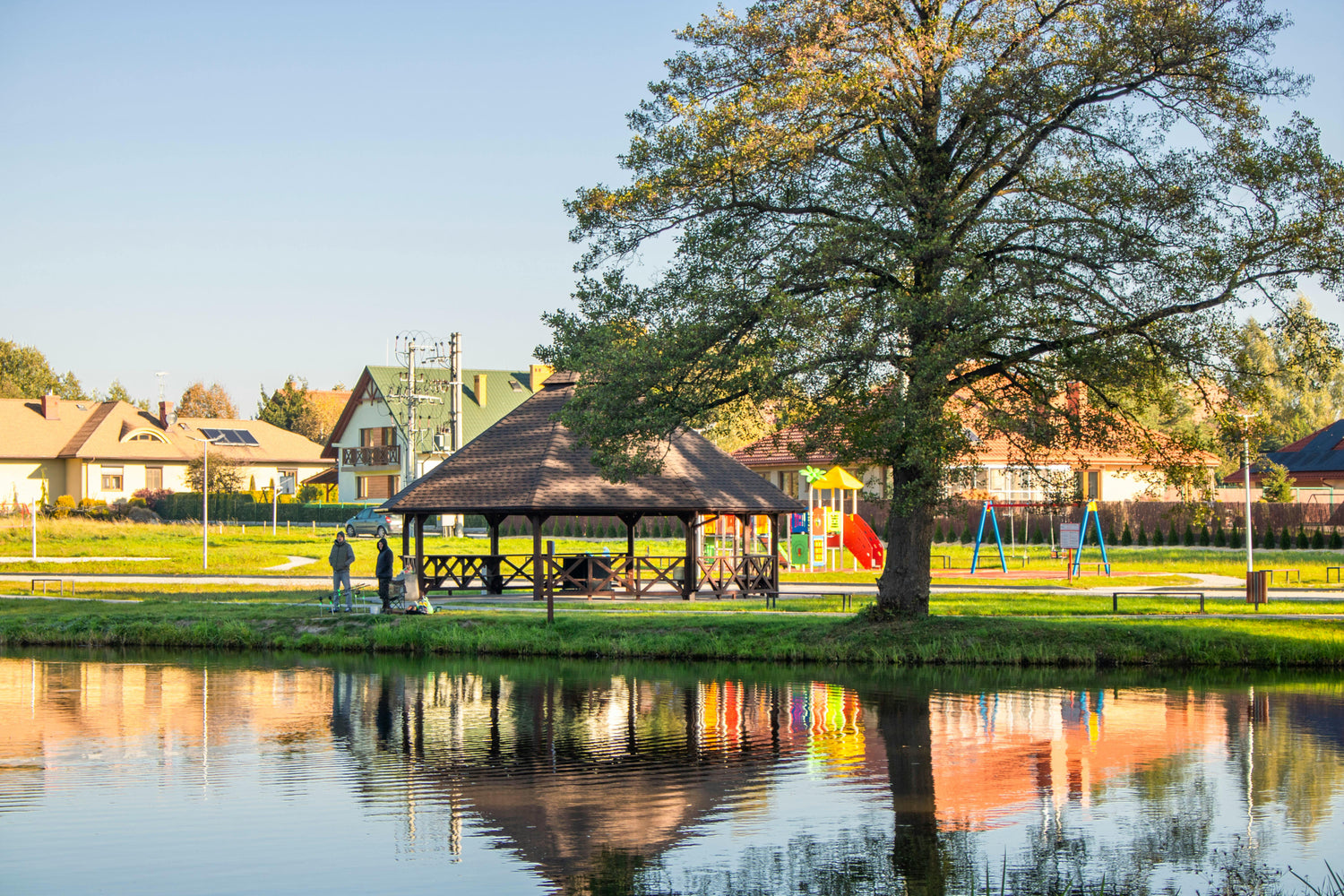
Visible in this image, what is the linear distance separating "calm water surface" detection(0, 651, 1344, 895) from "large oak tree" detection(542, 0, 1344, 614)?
4.73m

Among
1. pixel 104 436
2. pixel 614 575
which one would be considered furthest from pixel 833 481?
pixel 104 436

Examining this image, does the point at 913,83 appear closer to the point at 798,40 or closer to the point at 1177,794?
the point at 798,40

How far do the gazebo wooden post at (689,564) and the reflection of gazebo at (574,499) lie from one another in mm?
26

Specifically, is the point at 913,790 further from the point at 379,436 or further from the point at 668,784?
the point at 379,436

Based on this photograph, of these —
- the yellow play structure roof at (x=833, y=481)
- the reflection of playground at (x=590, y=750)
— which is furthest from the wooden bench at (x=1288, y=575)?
the reflection of playground at (x=590, y=750)

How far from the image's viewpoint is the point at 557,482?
27.8 m

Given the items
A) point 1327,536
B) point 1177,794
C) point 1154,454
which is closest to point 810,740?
point 1177,794

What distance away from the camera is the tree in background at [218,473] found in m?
77.8

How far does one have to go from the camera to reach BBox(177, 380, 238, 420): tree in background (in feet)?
392

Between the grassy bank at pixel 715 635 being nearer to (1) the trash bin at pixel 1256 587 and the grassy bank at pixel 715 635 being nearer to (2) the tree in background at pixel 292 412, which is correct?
(1) the trash bin at pixel 1256 587

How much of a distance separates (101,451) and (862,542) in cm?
5567

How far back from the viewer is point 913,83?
2033 centimetres

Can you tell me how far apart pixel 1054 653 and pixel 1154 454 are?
3.94 metres

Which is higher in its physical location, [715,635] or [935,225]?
[935,225]
